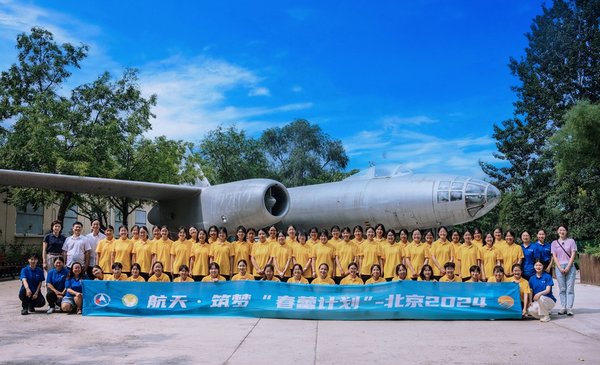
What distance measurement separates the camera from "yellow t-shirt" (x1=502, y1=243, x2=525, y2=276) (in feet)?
29.8

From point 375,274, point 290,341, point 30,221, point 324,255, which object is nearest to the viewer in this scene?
point 290,341

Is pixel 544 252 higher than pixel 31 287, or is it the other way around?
pixel 544 252

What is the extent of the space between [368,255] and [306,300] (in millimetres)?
1676

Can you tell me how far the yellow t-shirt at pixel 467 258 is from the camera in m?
9.34

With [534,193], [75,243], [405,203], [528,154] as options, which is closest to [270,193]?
[405,203]

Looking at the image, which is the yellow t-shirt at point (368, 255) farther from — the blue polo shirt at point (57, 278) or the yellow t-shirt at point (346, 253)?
the blue polo shirt at point (57, 278)

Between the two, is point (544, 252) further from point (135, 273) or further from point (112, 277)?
point (112, 277)

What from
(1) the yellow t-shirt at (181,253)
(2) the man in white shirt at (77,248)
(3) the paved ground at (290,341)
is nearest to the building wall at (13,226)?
(2) the man in white shirt at (77,248)

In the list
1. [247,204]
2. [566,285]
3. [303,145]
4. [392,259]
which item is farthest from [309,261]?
[303,145]

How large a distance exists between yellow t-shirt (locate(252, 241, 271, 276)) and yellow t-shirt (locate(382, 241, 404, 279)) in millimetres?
2185

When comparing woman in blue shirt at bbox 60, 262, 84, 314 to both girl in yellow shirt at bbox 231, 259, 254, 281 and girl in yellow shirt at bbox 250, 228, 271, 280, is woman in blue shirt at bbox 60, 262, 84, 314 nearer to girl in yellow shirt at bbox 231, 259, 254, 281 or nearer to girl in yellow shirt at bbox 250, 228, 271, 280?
girl in yellow shirt at bbox 231, 259, 254, 281

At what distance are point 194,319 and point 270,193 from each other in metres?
5.30

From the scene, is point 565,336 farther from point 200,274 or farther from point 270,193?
point 270,193

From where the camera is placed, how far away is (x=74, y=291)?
9.19 metres
